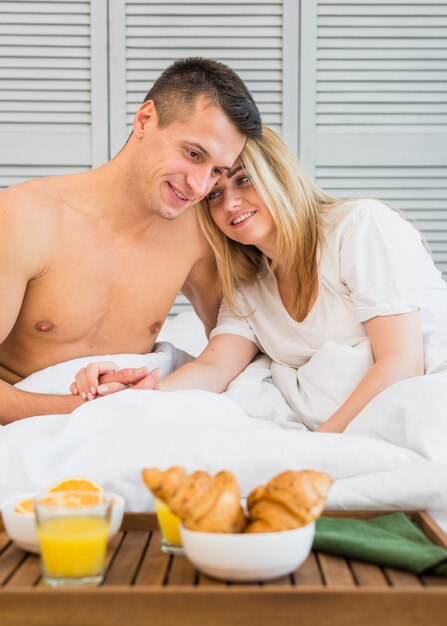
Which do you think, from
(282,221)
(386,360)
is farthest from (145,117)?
(386,360)

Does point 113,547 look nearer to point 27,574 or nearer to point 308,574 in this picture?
point 27,574

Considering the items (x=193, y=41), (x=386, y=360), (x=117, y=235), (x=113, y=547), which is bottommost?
(x=113, y=547)

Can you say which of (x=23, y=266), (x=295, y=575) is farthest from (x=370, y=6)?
(x=295, y=575)

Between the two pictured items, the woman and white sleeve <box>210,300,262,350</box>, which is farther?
white sleeve <box>210,300,262,350</box>

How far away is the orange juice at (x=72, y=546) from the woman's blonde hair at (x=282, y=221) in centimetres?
108

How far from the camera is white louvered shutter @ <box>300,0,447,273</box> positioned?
10.1 feet

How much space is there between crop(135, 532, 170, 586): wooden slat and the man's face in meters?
0.93

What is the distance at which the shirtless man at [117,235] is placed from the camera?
5.51 ft

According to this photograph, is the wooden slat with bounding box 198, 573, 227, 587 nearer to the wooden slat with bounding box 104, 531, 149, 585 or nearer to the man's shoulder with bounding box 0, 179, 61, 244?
the wooden slat with bounding box 104, 531, 149, 585

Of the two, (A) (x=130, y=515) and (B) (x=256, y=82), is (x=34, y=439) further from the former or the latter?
(B) (x=256, y=82)

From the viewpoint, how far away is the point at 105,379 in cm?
161

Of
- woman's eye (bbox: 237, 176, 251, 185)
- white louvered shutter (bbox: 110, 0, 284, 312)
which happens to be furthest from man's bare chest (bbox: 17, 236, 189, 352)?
white louvered shutter (bbox: 110, 0, 284, 312)

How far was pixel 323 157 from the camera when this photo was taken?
3.10m

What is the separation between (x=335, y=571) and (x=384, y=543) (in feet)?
0.23
